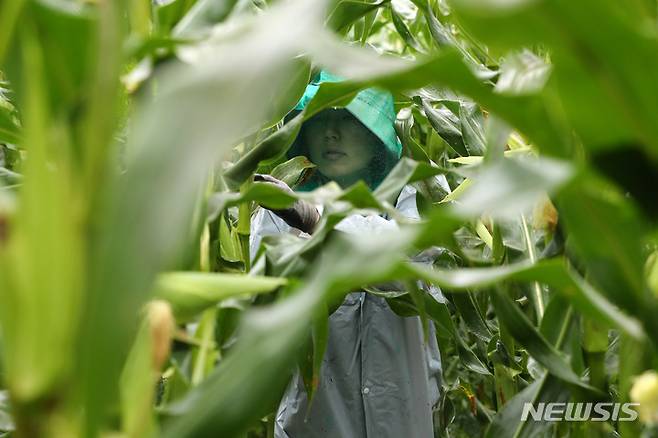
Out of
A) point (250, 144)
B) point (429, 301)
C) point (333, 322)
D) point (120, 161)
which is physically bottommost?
point (333, 322)

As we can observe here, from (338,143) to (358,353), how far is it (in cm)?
38

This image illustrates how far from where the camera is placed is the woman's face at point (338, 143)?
1398mm

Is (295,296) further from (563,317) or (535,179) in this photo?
(563,317)

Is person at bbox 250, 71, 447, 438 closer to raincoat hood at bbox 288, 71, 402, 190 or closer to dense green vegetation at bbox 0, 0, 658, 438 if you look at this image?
raincoat hood at bbox 288, 71, 402, 190

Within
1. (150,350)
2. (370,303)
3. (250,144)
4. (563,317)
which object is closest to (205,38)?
(150,350)

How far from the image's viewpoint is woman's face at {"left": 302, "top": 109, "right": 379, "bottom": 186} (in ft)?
4.59

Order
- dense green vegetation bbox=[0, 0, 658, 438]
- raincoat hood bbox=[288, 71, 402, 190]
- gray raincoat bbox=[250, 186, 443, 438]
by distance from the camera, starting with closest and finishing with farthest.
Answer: dense green vegetation bbox=[0, 0, 658, 438], raincoat hood bbox=[288, 71, 402, 190], gray raincoat bbox=[250, 186, 443, 438]

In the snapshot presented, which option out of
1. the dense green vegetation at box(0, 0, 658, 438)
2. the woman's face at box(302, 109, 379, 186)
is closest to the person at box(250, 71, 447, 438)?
the woman's face at box(302, 109, 379, 186)

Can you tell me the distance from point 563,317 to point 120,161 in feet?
1.31

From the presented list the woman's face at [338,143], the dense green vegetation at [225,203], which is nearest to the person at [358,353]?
the woman's face at [338,143]

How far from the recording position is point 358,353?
151cm

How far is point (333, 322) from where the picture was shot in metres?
1.50

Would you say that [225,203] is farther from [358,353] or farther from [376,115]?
[358,353]

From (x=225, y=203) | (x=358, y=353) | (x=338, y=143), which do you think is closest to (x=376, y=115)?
(x=338, y=143)
